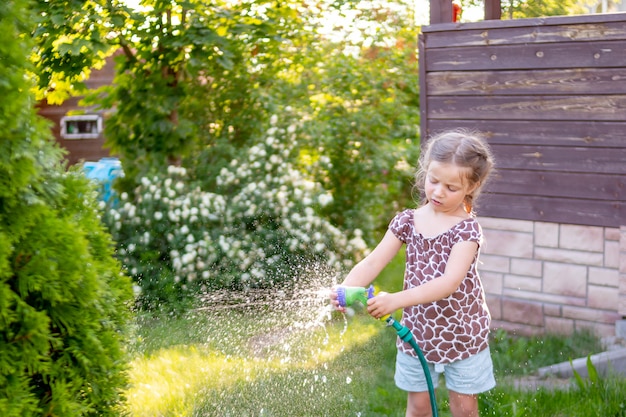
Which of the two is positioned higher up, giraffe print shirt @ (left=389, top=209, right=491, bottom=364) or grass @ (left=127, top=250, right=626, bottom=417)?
giraffe print shirt @ (left=389, top=209, right=491, bottom=364)

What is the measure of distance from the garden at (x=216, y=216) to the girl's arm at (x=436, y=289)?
2.79 ft

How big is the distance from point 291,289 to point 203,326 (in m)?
0.91

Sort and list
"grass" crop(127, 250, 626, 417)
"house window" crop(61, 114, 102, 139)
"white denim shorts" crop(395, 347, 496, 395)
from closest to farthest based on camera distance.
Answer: "white denim shorts" crop(395, 347, 496, 395) < "grass" crop(127, 250, 626, 417) < "house window" crop(61, 114, 102, 139)

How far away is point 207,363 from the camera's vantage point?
4.82m

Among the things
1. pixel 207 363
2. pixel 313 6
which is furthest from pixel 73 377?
pixel 313 6

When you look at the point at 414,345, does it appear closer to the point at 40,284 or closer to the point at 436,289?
the point at 436,289

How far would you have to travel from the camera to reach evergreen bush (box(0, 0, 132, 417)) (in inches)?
89.6

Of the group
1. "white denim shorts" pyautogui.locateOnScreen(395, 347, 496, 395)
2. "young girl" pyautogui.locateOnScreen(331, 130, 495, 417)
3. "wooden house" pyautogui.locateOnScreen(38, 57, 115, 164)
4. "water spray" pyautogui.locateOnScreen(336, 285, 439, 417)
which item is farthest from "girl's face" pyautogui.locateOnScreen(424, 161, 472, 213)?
"wooden house" pyautogui.locateOnScreen(38, 57, 115, 164)

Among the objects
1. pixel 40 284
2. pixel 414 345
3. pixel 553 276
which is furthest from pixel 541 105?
pixel 40 284

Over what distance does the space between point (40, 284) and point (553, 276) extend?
3785mm

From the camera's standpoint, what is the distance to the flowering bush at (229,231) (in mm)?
6512

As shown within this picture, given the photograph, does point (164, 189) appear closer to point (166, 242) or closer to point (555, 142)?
point (166, 242)

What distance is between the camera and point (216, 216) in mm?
6695

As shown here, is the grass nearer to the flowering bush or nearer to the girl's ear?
the flowering bush
